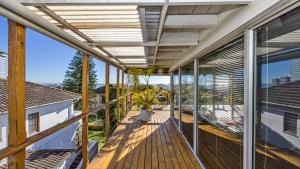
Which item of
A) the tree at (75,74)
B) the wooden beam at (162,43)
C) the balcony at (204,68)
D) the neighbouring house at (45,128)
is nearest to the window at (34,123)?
the neighbouring house at (45,128)

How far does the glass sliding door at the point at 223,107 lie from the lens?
6.79ft

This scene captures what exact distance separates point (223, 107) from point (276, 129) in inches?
39.9

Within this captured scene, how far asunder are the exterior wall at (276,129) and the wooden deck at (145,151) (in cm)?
216

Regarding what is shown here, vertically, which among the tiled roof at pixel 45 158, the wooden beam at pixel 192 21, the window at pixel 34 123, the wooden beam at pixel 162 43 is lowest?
the tiled roof at pixel 45 158

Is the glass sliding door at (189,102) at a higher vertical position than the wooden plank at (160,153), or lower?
higher

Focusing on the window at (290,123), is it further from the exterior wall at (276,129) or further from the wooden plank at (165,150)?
the wooden plank at (165,150)

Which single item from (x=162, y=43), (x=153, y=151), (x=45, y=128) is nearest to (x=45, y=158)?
(x=45, y=128)

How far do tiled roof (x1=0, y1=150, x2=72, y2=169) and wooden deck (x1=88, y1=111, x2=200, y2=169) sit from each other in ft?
7.80

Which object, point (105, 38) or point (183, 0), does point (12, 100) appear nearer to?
point (183, 0)

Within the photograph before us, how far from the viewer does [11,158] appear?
4.77 ft

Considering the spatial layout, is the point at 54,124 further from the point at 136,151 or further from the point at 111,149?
the point at 136,151

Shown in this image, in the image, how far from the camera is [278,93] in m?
1.45

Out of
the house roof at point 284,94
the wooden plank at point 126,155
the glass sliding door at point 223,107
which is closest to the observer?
the house roof at point 284,94

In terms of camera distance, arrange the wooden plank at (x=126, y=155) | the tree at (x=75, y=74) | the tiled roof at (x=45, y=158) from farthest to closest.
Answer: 1. the tree at (x=75, y=74)
2. the tiled roof at (x=45, y=158)
3. the wooden plank at (x=126, y=155)
